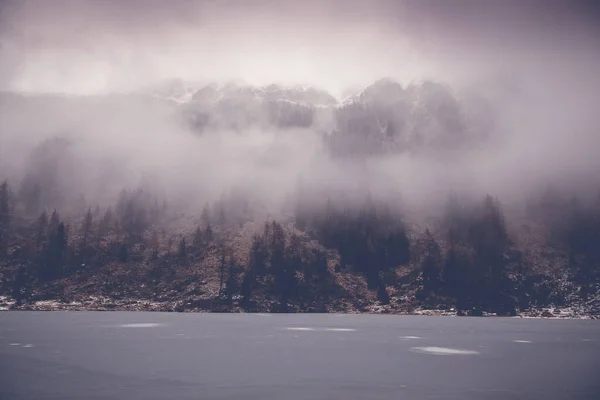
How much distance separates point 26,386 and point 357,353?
6702 cm

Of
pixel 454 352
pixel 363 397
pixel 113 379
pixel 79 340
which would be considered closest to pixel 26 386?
pixel 113 379

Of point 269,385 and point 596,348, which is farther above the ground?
point 269,385

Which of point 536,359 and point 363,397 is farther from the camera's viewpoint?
point 536,359

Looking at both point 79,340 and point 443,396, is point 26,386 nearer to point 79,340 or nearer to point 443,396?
point 443,396

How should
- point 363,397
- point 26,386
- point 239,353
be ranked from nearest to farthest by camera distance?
1. point 363,397
2. point 26,386
3. point 239,353

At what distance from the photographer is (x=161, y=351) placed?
106750mm

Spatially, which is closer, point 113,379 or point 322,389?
point 322,389

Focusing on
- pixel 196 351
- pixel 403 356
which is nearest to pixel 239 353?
pixel 196 351

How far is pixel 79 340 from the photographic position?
428 feet

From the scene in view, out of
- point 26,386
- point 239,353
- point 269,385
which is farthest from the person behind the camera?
point 239,353

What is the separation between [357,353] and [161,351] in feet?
143

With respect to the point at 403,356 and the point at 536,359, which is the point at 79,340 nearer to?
the point at 403,356

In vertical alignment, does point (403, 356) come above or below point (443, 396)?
below

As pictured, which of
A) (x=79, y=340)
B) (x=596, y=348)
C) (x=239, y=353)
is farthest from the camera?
(x=79, y=340)
